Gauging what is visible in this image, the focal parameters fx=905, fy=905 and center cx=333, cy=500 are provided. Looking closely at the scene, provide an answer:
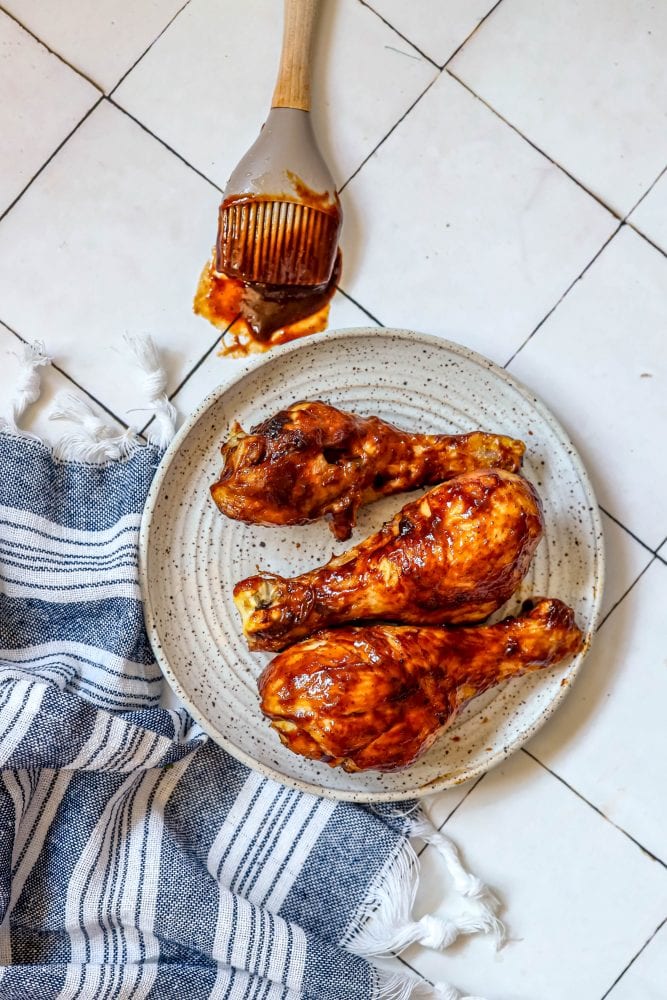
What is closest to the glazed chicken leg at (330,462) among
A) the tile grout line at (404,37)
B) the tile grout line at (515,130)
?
the tile grout line at (515,130)

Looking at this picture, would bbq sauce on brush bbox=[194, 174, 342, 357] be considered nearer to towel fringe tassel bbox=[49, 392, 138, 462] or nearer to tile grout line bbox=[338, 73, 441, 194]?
tile grout line bbox=[338, 73, 441, 194]

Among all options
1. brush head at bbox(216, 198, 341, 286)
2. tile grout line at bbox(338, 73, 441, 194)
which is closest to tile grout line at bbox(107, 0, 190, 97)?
brush head at bbox(216, 198, 341, 286)

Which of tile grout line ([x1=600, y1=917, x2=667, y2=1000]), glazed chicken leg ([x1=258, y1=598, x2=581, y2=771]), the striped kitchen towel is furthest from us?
tile grout line ([x1=600, y1=917, x2=667, y2=1000])

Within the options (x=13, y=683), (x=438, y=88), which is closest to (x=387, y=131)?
(x=438, y=88)

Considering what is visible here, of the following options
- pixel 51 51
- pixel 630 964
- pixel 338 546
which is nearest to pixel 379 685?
pixel 338 546

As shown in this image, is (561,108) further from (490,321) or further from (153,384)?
(153,384)

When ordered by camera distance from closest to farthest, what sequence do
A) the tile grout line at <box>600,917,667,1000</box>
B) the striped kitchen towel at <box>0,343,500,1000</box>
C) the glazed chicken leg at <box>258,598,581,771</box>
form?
the glazed chicken leg at <box>258,598,581,771</box> → the striped kitchen towel at <box>0,343,500,1000</box> → the tile grout line at <box>600,917,667,1000</box>

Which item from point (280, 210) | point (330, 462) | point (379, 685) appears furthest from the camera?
point (280, 210)

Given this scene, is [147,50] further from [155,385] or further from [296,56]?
[155,385]
